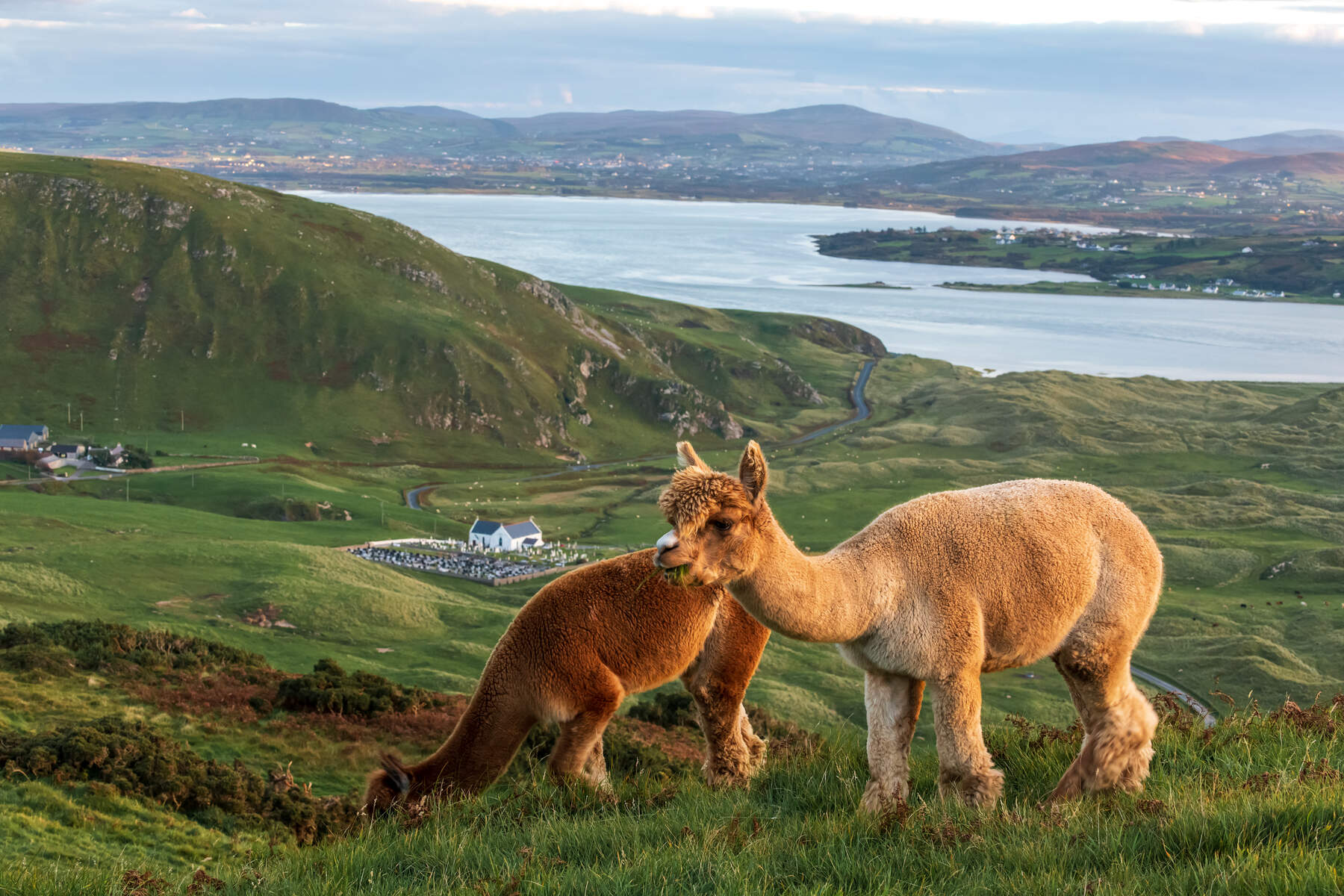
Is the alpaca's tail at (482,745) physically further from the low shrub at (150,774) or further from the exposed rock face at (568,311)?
the exposed rock face at (568,311)

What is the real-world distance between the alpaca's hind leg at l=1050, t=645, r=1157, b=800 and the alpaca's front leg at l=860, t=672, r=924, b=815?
141 centimetres

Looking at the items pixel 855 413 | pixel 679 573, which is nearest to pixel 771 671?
pixel 679 573

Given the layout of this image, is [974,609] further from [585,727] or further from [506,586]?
[506,586]

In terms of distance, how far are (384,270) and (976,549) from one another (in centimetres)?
17586

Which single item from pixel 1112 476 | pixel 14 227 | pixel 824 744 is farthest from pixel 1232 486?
pixel 14 227

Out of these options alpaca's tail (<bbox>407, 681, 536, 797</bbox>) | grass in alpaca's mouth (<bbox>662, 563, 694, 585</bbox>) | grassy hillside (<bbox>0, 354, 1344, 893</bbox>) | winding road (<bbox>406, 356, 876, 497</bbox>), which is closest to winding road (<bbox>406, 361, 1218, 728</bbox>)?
winding road (<bbox>406, 356, 876, 497</bbox>)

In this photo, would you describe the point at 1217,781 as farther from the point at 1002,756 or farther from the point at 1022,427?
the point at 1022,427

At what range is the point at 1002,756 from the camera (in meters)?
10.1

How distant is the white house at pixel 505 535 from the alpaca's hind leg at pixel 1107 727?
84555mm

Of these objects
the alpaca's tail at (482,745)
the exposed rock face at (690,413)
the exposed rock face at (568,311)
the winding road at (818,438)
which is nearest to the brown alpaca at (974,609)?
the alpaca's tail at (482,745)

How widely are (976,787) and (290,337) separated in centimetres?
16086

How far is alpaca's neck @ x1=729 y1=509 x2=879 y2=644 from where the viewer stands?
295 inches

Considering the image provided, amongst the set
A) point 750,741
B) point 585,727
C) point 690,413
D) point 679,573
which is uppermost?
point 679,573

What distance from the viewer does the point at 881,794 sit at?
8602 millimetres
